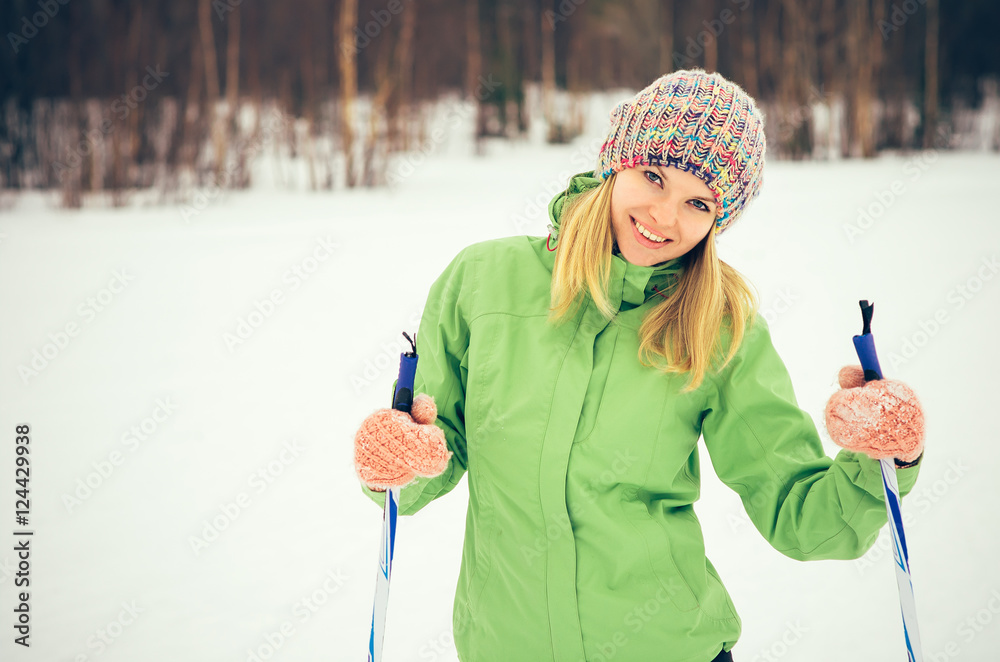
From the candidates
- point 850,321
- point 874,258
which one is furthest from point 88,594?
point 874,258

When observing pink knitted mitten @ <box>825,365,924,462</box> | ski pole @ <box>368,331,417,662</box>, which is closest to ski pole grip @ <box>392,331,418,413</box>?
ski pole @ <box>368,331,417,662</box>

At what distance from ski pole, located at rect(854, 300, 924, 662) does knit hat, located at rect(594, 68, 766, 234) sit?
0.28 metres

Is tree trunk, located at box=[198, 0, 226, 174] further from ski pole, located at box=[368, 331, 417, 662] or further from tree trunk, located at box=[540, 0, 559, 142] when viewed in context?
ski pole, located at box=[368, 331, 417, 662]

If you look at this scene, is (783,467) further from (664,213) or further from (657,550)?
(664,213)

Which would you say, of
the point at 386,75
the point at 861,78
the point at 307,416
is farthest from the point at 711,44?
the point at 307,416

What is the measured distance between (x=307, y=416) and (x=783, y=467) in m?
2.76

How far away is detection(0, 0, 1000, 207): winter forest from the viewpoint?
7.47 m

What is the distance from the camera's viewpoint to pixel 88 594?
234cm

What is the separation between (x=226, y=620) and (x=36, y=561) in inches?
29.7

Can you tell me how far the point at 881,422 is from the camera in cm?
97

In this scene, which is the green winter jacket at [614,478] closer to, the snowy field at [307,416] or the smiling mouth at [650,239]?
the smiling mouth at [650,239]

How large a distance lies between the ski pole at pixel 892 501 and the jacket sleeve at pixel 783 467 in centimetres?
2

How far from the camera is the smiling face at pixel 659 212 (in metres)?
1.10

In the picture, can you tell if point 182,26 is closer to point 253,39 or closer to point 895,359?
A: point 253,39
